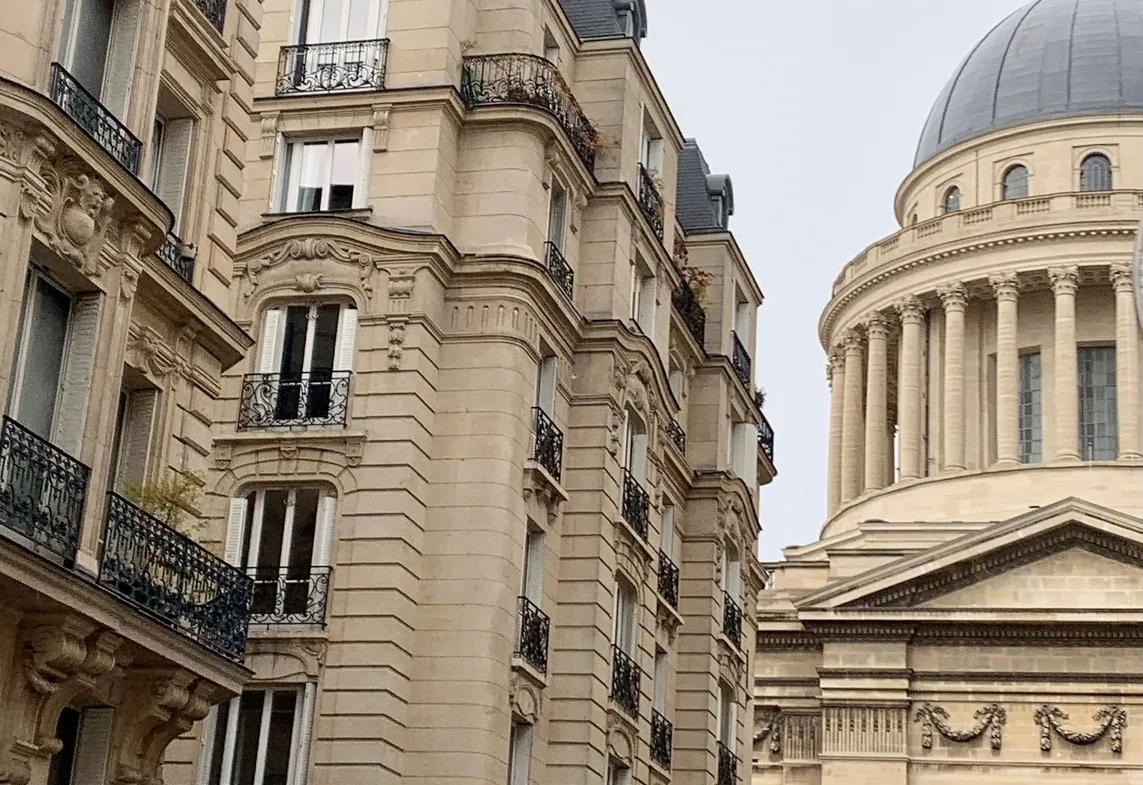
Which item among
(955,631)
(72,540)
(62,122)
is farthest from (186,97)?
(955,631)

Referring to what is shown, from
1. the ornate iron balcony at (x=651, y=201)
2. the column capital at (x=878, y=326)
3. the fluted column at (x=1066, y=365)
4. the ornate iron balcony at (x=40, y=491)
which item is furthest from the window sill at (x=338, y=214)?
the column capital at (x=878, y=326)

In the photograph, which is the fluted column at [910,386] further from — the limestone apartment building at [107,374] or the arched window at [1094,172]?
the limestone apartment building at [107,374]

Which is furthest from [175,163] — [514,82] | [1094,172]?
[1094,172]

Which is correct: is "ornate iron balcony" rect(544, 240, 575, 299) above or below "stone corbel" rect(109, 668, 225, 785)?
above

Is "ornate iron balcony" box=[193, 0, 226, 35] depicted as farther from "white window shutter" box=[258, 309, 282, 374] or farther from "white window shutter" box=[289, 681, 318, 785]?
"white window shutter" box=[289, 681, 318, 785]

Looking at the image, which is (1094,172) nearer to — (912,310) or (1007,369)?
(912,310)

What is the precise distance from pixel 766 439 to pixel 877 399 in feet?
102

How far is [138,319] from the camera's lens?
18281 mm

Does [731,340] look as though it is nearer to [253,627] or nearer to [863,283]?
[253,627]

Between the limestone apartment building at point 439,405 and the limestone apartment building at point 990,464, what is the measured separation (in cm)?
2175

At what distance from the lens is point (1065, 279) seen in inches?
2486

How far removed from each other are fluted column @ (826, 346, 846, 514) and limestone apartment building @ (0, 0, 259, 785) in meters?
50.8

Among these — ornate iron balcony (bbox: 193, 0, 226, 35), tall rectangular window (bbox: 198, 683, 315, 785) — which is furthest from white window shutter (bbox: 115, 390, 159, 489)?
tall rectangular window (bbox: 198, 683, 315, 785)

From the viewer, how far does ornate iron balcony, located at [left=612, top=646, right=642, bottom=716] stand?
2841 centimetres
